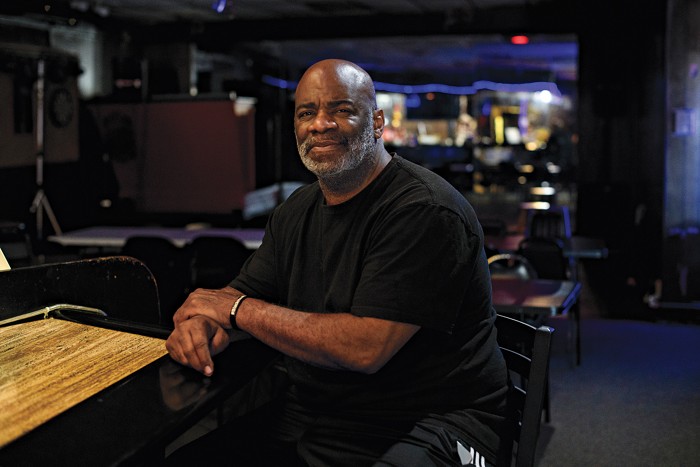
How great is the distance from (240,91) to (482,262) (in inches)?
415

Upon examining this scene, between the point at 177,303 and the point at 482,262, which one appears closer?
the point at 482,262

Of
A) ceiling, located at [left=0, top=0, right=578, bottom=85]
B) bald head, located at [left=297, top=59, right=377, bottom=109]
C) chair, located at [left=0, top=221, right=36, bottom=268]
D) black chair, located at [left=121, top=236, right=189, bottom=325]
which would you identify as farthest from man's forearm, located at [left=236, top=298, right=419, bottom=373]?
ceiling, located at [left=0, top=0, right=578, bottom=85]

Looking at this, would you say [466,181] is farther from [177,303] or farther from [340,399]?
[340,399]

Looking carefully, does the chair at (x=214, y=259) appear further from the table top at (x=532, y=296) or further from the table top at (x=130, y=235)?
the table top at (x=532, y=296)

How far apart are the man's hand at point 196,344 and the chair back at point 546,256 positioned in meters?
3.80

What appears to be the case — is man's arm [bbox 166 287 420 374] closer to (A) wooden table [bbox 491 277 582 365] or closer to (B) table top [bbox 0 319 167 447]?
(B) table top [bbox 0 319 167 447]

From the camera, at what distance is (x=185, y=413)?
4.54 ft

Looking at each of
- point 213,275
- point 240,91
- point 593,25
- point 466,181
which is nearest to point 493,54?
point 466,181

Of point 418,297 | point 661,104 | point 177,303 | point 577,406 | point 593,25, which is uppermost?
point 593,25

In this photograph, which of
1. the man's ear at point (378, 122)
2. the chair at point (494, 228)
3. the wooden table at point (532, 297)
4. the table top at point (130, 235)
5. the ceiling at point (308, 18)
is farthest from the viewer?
the ceiling at point (308, 18)

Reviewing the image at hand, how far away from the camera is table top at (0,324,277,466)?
3.93ft

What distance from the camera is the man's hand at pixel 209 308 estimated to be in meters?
1.94

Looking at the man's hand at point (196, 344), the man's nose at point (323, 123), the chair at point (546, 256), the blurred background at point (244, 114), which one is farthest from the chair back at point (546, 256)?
the man's hand at point (196, 344)

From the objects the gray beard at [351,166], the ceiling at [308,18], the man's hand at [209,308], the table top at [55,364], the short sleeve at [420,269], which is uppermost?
the ceiling at [308,18]
